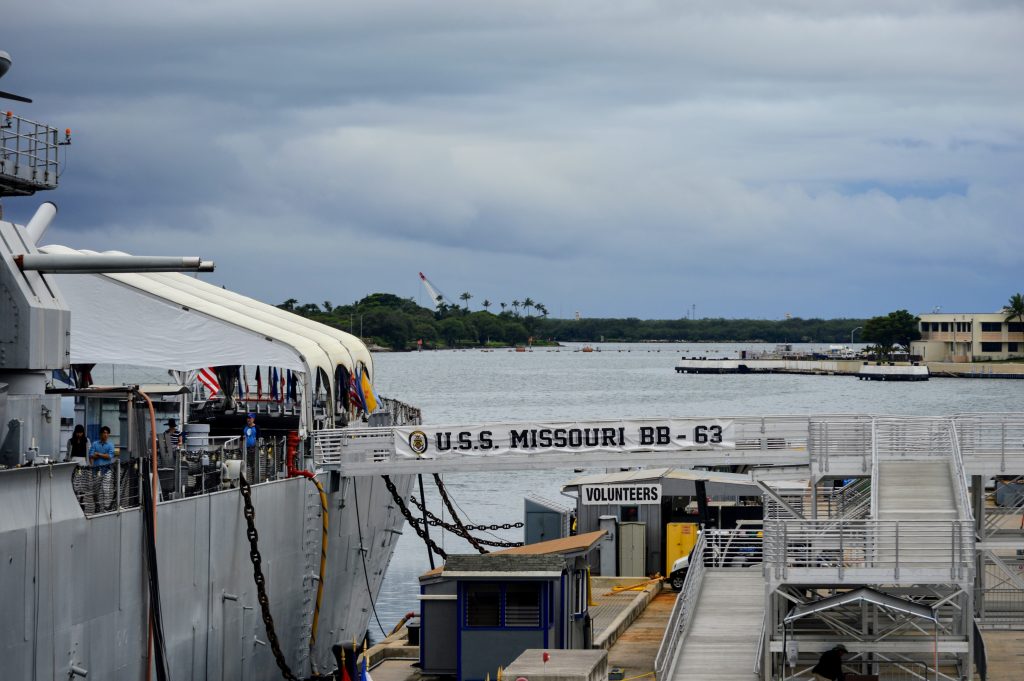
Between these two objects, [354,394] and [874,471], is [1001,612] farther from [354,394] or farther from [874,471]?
[354,394]

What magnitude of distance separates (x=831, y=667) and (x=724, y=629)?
16.0 feet

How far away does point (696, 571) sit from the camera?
2733 centimetres

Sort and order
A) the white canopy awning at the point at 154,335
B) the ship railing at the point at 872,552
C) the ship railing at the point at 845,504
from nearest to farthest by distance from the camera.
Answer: the ship railing at the point at 872,552, the ship railing at the point at 845,504, the white canopy awning at the point at 154,335

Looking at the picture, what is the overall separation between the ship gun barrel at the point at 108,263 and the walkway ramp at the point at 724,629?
9.42 metres

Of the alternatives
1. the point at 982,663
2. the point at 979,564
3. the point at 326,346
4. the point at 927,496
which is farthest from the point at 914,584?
the point at 326,346

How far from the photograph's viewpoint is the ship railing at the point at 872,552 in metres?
19.8

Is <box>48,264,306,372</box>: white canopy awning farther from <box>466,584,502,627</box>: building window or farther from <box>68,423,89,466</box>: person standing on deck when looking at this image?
<box>68,423,89,466</box>: person standing on deck

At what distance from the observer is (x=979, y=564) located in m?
26.6

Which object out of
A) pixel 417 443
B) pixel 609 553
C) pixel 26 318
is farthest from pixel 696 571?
pixel 26 318

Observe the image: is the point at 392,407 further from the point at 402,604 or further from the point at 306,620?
the point at 306,620

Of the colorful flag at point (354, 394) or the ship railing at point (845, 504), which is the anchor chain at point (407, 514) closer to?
the colorful flag at point (354, 394)

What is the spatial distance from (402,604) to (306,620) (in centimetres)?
1668

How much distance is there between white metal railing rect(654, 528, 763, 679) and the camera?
849 inches

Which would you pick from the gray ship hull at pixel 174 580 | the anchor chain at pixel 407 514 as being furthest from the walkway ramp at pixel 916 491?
the gray ship hull at pixel 174 580
